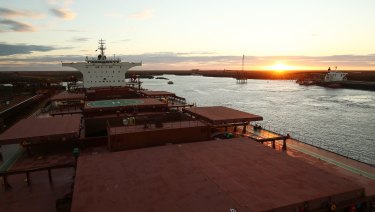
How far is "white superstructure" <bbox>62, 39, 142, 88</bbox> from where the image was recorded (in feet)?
155

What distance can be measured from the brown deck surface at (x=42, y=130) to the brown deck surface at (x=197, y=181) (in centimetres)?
490

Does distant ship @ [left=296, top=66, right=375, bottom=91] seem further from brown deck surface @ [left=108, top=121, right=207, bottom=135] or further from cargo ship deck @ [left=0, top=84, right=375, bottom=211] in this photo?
brown deck surface @ [left=108, top=121, right=207, bottom=135]

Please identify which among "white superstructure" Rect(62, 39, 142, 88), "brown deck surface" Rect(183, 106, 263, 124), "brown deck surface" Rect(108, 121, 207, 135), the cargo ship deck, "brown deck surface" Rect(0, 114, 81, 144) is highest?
"white superstructure" Rect(62, 39, 142, 88)

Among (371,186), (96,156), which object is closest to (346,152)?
(371,186)

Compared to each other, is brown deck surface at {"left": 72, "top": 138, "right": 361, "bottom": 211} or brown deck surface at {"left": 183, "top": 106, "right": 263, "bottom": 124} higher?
brown deck surface at {"left": 183, "top": 106, "right": 263, "bottom": 124}

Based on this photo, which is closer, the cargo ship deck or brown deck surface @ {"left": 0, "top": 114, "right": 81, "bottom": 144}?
the cargo ship deck

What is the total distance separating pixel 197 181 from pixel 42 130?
13626 mm

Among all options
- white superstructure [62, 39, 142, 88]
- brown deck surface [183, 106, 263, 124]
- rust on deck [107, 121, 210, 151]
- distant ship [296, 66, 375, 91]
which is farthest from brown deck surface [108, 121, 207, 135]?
distant ship [296, 66, 375, 91]

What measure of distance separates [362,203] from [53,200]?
14907mm

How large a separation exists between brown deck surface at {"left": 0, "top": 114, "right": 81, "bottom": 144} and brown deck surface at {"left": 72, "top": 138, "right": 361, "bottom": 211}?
490cm

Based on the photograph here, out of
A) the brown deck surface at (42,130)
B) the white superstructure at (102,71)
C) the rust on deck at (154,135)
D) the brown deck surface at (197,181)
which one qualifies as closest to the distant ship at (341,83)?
the white superstructure at (102,71)

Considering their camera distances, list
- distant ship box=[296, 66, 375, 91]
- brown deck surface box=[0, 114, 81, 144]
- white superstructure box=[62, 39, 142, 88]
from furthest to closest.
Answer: distant ship box=[296, 66, 375, 91]
white superstructure box=[62, 39, 142, 88]
brown deck surface box=[0, 114, 81, 144]

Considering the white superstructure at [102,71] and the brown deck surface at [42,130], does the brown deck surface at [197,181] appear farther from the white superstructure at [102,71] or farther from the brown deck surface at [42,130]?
the white superstructure at [102,71]

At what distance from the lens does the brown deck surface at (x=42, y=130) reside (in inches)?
664
